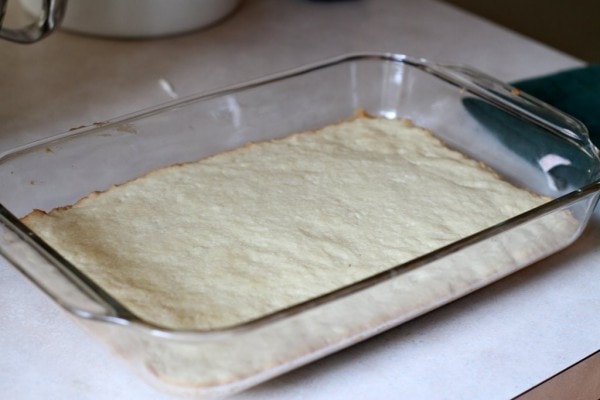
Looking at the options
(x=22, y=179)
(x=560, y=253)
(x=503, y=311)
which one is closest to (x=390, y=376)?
(x=503, y=311)

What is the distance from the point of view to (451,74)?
0.92 m

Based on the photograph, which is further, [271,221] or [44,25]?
[44,25]

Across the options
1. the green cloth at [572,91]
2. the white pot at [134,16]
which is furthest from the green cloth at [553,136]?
the white pot at [134,16]

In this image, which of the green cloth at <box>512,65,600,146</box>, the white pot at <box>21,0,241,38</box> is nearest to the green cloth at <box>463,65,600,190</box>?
the green cloth at <box>512,65,600,146</box>

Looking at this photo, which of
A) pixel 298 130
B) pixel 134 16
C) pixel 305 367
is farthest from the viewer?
pixel 134 16

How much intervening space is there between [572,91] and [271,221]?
449mm

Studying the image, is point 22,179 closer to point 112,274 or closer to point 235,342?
point 112,274

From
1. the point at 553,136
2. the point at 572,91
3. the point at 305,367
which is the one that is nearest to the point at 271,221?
the point at 305,367

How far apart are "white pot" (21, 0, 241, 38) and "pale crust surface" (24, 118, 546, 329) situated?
33 centimetres

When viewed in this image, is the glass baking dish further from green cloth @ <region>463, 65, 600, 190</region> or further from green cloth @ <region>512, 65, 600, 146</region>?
green cloth @ <region>512, 65, 600, 146</region>

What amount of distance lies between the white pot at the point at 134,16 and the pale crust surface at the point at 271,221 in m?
0.33

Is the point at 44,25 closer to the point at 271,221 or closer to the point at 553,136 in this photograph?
the point at 271,221

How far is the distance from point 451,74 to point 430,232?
0.88 feet

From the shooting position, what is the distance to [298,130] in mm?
942
